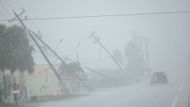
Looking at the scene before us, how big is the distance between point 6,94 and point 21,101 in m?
1.34

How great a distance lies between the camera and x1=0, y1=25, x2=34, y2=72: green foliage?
123ft

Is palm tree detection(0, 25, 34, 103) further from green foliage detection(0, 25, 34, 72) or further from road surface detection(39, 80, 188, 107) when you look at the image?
road surface detection(39, 80, 188, 107)

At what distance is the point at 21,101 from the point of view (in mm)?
37406

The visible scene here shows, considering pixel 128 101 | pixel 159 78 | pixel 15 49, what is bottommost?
pixel 128 101

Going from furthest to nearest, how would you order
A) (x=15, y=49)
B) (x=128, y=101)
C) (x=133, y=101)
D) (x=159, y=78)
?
(x=159, y=78) → (x=15, y=49) → (x=128, y=101) → (x=133, y=101)

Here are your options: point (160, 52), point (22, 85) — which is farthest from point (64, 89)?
point (160, 52)

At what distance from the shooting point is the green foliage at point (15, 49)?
3753 cm

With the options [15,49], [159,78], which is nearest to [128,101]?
[15,49]

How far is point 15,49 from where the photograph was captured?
38.1 m

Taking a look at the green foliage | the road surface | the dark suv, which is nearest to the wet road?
the road surface

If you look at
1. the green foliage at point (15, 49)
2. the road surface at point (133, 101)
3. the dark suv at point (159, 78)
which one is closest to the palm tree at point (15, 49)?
the green foliage at point (15, 49)

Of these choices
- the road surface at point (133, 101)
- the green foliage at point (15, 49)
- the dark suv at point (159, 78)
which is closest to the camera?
the road surface at point (133, 101)

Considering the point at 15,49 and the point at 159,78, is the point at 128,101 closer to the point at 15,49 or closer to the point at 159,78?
the point at 15,49

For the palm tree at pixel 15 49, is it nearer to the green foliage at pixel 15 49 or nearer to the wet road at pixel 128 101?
the green foliage at pixel 15 49
